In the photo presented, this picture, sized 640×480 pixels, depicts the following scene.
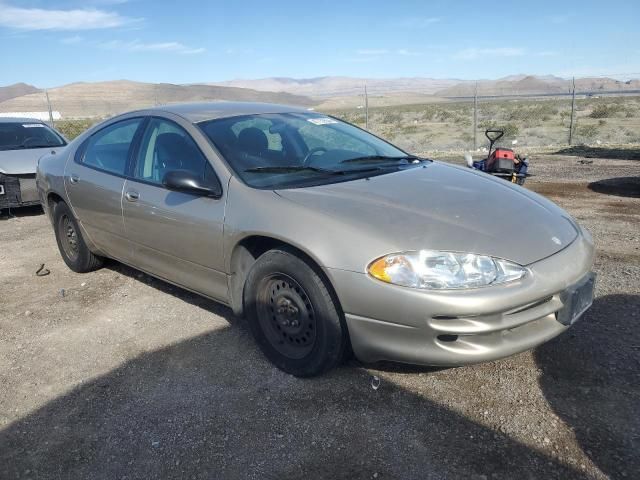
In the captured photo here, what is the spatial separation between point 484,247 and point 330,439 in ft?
3.93

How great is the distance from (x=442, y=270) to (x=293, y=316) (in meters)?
0.91

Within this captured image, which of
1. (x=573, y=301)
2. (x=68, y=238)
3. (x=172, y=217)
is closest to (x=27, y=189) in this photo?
(x=68, y=238)

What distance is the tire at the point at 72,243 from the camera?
5070 mm

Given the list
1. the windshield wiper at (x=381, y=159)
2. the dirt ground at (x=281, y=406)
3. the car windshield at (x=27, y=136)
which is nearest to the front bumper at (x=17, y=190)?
the car windshield at (x=27, y=136)

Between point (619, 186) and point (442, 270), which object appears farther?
point (619, 186)

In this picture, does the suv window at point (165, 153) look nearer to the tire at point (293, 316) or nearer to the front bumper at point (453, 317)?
the tire at point (293, 316)

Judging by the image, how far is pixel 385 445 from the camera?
2.55m

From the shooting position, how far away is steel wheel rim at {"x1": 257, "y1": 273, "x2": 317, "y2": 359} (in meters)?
3.03

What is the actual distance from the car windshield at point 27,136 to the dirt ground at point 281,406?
5063 mm

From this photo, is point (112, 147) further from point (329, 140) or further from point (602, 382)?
point (602, 382)

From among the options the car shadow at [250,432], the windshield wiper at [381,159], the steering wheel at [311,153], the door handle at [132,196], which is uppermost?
the steering wheel at [311,153]

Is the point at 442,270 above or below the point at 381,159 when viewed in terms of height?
below

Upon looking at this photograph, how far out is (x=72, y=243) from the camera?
5.25m

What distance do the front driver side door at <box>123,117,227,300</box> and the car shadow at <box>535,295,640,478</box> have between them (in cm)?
205
